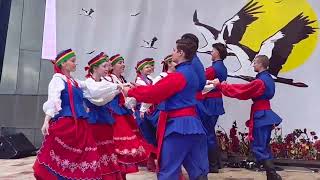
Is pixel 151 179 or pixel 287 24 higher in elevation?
pixel 287 24

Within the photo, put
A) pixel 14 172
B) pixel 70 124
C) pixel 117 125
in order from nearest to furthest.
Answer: pixel 70 124
pixel 117 125
pixel 14 172

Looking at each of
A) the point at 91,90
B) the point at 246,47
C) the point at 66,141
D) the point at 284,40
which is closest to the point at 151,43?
the point at 246,47

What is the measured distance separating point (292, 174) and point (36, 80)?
507cm

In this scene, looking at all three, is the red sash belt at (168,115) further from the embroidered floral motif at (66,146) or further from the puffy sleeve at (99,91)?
the embroidered floral motif at (66,146)

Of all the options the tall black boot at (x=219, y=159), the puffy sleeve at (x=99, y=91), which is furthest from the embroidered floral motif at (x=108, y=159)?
the tall black boot at (x=219, y=159)

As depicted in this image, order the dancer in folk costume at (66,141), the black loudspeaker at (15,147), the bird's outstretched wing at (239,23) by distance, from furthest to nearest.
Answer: the black loudspeaker at (15,147) → the bird's outstretched wing at (239,23) → the dancer in folk costume at (66,141)

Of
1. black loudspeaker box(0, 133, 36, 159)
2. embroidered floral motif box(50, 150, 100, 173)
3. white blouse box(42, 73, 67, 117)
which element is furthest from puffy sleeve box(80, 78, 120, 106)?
black loudspeaker box(0, 133, 36, 159)

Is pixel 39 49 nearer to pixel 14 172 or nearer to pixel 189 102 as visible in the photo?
pixel 14 172

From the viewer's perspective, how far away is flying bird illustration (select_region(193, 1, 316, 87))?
20.2 ft

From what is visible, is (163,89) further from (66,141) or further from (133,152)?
(133,152)

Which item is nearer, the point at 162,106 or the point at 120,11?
the point at 162,106

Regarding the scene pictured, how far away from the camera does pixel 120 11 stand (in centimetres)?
726

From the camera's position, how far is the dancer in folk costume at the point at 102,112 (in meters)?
4.22

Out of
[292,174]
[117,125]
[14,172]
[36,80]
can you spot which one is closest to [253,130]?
[292,174]
